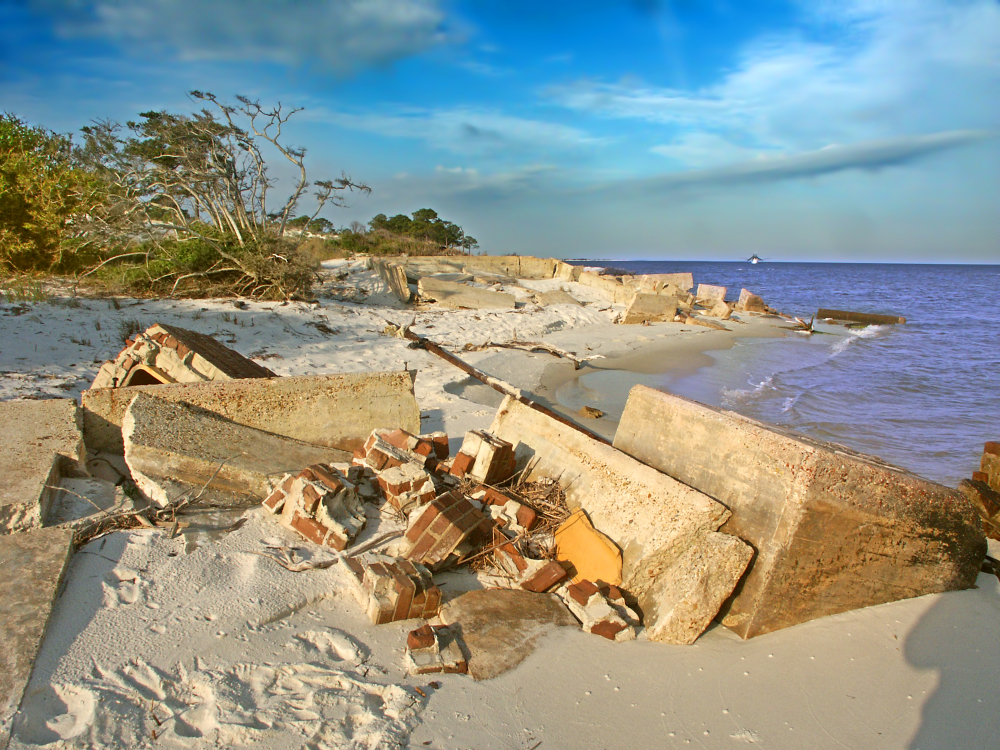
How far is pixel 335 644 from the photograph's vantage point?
8.34ft

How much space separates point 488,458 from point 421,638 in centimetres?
167

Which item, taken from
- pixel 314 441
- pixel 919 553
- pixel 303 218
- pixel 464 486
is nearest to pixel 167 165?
pixel 303 218

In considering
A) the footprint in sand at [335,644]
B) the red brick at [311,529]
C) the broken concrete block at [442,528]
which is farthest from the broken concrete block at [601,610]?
the red brick at [311,529]

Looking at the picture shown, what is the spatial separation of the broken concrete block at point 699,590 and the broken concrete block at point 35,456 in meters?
3.48

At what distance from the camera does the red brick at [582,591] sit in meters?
2.91

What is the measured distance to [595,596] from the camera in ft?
9.48

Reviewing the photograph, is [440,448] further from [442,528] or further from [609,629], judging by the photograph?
[609,629]

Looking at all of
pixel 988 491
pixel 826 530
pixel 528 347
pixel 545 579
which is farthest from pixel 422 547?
pixel 528 347

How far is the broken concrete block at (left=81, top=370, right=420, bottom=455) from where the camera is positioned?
409cm

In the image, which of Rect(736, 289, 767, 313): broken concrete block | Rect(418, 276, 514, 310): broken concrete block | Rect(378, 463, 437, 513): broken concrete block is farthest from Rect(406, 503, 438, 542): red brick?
Rect(736, 289, 767, 313): broken concrete block

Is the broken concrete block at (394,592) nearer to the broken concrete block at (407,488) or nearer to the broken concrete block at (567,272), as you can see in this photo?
the broken concrete block at (407,488)

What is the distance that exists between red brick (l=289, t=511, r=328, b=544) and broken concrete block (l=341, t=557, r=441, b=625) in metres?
0.52

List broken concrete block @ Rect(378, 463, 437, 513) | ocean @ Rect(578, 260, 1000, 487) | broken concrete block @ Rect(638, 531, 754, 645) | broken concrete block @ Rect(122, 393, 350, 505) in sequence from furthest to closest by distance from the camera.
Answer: ocean @ Rect(578, 260, 1000, 487), broken concrete block @ Rect(378, 463, 437, 513), broken concrete block @ Rect(122, 393, 350, 505), broken concrete block @ Rect(638, 531, 754, 645)

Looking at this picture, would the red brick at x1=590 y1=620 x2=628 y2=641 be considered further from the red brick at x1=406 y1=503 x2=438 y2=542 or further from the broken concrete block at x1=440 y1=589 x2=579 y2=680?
the red brick at x1=406 y1=503 x2=438 y2=542
